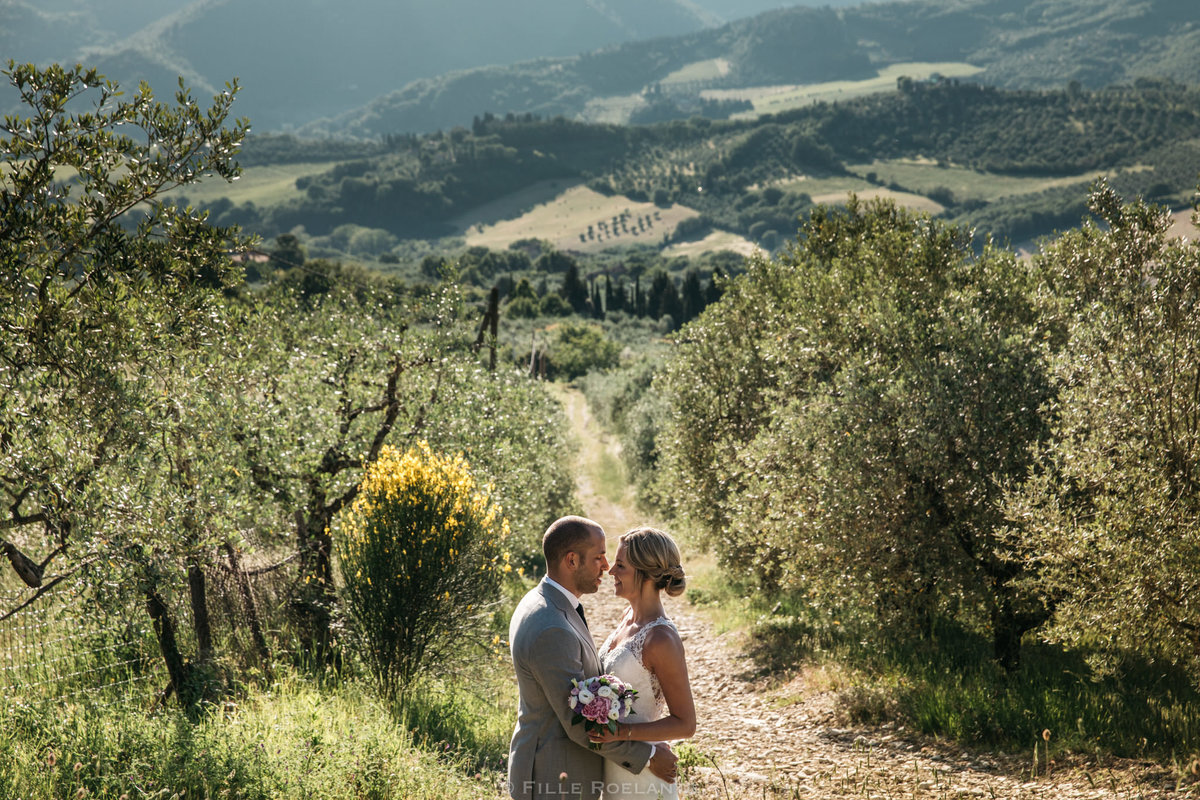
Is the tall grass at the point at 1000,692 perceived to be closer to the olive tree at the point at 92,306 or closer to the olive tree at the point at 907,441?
the olive tree at the point at 907,441

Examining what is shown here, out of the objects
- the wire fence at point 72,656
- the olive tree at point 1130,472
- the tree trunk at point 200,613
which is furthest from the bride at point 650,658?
the tree trunk at point 200,613

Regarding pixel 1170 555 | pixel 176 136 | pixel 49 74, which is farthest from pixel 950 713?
pixel 49 74

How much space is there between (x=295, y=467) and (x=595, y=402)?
5093cm

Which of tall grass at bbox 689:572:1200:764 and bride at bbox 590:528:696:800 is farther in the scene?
tall grass at bbox 689:572:1200:764

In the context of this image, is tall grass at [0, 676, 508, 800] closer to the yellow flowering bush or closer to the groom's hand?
the yellow flowering bush

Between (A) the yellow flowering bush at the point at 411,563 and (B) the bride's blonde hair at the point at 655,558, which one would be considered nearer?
(B) the bride's blonde hair at the point at 655,558

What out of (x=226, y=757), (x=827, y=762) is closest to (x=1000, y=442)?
(x=827, y=762)

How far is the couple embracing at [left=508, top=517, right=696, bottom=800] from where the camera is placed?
452 cm

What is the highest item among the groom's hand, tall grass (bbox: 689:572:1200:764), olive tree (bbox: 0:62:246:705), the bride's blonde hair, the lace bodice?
olive tree (bbox: 0:62:246:705)

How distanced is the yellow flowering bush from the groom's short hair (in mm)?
5101

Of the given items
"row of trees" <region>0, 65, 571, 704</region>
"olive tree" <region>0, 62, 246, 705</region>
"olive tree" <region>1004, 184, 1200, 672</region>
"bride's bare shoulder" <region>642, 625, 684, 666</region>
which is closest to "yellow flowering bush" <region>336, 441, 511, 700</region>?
"row of trees" <region>0, 65, 571, 704</region>

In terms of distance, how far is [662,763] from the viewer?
484cm

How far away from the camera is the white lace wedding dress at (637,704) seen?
4875mm

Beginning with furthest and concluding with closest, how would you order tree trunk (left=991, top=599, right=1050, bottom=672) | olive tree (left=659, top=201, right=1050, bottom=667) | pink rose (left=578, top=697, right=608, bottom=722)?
tree trunk (left=991, top=599, right=1050, bottom=672) < olive tree (left=659, top=201, right=1050, bottom=667) < pink rose (left=578, top=697, right=608, bottom=722)
